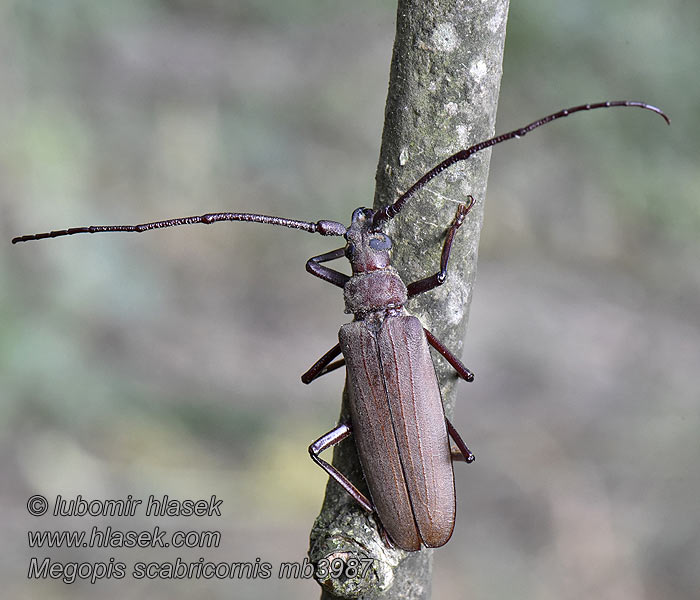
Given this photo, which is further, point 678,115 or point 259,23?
point 259,23

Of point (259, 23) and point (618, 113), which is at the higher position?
point (259, 23)

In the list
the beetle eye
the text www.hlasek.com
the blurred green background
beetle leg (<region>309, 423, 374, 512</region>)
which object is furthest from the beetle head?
the blurred green background

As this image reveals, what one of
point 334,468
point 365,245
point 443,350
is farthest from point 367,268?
point 334,468

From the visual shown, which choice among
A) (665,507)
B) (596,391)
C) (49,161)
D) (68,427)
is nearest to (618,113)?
(596,391)

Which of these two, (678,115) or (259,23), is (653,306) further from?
(259,23)

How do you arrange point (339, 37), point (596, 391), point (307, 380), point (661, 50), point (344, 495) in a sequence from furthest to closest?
1. point (339, 37)
2. point (661, 50)
3. point (596, 391)
4. point (307, 380)
5. point (344, 495)

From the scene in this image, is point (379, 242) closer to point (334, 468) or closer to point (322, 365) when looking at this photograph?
point (322, 365)

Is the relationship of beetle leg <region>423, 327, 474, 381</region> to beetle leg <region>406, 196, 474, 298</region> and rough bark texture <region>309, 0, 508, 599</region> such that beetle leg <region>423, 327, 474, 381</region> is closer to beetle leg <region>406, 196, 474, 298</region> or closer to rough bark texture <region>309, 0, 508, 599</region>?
rough bark texture <region>309, 0, 508, 599</region>

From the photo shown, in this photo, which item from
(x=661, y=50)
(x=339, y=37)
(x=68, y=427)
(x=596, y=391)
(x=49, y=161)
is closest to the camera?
(x=68, y=427)
